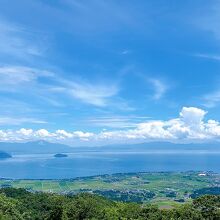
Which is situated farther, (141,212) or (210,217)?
(141,212)

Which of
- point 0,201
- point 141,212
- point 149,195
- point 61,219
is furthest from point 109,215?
point 149,195

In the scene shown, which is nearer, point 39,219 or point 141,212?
point 141,212

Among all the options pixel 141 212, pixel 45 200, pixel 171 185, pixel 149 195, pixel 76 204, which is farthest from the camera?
pixel 171 185

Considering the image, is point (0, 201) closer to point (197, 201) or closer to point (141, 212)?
point (141, 212)

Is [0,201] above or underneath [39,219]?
above

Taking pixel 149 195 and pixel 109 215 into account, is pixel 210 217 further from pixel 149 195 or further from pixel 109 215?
pixel 149 195

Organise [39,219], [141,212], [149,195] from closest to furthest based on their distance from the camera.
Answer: [141,212] → [39,219] → [149,195]

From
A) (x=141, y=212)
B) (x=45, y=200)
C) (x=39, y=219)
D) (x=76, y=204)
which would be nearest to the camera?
(x=141, y=212)

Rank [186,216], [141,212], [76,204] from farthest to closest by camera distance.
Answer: [76,204] → [141,212] → [186,216]

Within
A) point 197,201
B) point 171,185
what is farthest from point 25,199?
point 171,185
